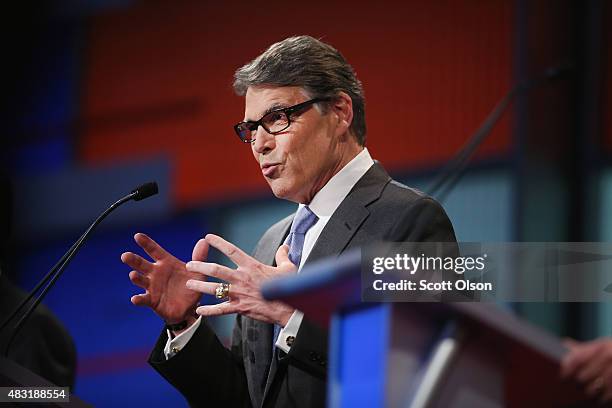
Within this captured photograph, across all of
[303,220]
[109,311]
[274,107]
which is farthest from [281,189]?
[109,311]

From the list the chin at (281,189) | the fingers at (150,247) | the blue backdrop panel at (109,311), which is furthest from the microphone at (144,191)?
the blue backdrop panel at (109,311)

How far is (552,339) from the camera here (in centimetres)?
114

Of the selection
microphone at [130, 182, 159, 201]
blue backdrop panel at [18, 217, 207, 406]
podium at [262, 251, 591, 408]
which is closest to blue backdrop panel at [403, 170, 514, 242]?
blue backdrop panel at [18, 217, 207, 406]

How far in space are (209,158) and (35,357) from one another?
203cm

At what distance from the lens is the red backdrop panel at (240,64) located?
434cm

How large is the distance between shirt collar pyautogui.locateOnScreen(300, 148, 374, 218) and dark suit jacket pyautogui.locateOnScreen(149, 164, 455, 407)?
3 cm

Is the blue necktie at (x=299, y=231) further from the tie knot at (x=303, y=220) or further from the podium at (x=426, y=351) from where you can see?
the podium at (x=426, y=351)

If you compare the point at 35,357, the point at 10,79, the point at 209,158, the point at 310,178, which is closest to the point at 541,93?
the point at 209,158

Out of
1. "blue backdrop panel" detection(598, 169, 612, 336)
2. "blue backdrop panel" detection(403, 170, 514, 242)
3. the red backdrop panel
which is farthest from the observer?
the red backdrop panel

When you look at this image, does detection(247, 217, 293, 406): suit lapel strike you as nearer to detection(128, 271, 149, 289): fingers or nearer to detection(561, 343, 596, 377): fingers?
detection(128, 271, 149, 289): fingers

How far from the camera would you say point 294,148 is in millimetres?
2275

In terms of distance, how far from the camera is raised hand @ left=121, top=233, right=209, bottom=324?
2092 mm

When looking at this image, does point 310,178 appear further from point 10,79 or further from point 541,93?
point 10,79

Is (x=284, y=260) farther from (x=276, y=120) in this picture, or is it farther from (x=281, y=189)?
(x=276, y=120)
